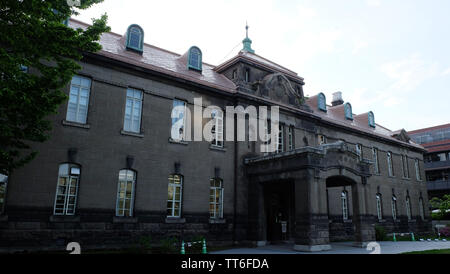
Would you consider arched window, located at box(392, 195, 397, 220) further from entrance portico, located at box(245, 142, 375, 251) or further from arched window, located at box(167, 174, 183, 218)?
arched window, located at box(167, 174, 183, 218)

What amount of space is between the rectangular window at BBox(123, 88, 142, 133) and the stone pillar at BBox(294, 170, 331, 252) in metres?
9.07

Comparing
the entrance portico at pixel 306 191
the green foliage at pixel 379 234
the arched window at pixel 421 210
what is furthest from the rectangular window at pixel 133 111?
the arched window at pixel 421 210

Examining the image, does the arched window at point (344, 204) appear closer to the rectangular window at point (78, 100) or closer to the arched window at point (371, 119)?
the arched window at point (371, 119)

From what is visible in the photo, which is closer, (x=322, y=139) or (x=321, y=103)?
(x=322, y=139)

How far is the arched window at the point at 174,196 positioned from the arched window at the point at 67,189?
15.5 feet

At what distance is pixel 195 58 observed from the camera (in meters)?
21.6

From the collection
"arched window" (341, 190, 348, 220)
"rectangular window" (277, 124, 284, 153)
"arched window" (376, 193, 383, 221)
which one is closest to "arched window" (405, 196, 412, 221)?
"arched window" (376, 193, 383, 221)

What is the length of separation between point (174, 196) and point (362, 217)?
35.9ft

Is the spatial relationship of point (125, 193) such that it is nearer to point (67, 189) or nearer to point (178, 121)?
point (67, 189)

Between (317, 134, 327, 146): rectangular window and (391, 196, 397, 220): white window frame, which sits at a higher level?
(317, 134, 327, 146): rectangular window

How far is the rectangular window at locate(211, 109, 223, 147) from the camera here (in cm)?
2000

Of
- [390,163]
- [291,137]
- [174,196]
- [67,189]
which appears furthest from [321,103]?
Answer: [67,189]

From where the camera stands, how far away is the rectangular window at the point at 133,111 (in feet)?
56.2
